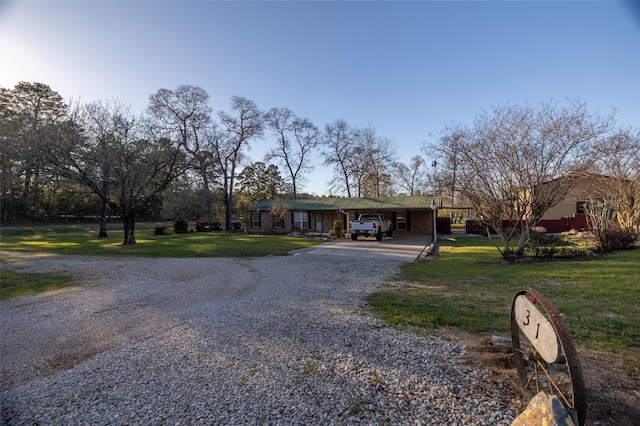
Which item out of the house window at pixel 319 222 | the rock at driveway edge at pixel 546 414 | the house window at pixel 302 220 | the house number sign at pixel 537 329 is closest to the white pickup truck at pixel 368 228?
the house window at pixel 319 222

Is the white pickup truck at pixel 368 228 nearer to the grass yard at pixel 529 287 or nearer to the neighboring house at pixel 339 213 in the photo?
the neighboring house at pixel 339 213

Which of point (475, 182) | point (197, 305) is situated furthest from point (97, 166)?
point (475, 182)

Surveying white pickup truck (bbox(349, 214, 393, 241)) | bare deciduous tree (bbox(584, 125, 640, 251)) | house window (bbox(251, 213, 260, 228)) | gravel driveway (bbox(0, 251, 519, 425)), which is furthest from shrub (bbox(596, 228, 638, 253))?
house window (bbox(251, 213, 260, 228))

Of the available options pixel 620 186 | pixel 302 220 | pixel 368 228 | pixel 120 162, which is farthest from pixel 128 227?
pixel 620 186

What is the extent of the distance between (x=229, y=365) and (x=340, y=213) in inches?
882

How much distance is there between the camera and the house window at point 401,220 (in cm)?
2478

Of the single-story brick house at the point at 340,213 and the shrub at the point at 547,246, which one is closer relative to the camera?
the shrub at the point at 547,246

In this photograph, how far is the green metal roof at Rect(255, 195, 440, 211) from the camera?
22594 millimetres

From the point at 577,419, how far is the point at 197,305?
5926 millimetres

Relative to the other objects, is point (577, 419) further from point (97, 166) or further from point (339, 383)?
point (97, 166)

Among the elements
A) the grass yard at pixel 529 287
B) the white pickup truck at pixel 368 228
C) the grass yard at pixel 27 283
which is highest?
the white pickup truck at pixel 368 228

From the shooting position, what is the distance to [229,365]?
11.7 ft

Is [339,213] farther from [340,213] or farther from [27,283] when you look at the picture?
[27,283]

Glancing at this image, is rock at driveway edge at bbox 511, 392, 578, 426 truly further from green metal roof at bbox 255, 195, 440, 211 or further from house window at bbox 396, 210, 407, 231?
house window at bbox 396, 210, 407, 231
